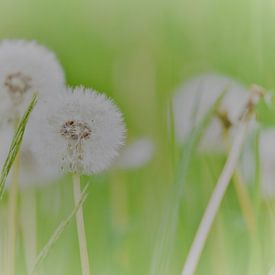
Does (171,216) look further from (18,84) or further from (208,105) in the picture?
(18,84)

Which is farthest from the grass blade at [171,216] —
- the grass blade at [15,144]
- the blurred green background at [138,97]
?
the grass blade at [15,144]

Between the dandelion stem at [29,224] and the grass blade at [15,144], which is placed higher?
the grass blade at [15,144]

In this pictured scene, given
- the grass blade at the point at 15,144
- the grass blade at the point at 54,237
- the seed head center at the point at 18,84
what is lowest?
the grass blade at the point at 54,237

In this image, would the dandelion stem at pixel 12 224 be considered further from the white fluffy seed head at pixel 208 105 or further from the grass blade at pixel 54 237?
the white fluffy seed head at pixel 208 105

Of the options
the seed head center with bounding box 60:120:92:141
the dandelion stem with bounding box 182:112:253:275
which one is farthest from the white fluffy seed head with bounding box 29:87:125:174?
the dandelion stem with bounding box 182:112:253:275

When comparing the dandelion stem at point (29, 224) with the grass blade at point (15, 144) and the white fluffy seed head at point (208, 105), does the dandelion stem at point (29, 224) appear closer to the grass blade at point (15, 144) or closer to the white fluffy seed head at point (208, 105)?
the grass blade at point (15, 144)

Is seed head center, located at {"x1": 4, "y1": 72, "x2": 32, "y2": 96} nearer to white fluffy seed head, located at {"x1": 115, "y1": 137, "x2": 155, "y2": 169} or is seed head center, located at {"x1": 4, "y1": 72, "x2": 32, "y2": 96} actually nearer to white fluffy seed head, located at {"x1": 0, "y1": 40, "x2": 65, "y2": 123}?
white fluffy seed head, located at {"x1": 0, "y1": 40, "x2": 65, "y2": 123}

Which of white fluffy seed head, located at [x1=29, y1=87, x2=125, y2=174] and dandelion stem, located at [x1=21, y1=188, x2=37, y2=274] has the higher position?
white fluffy seed head, located at [x1=29, y1=87, x2=125, y2=174]
